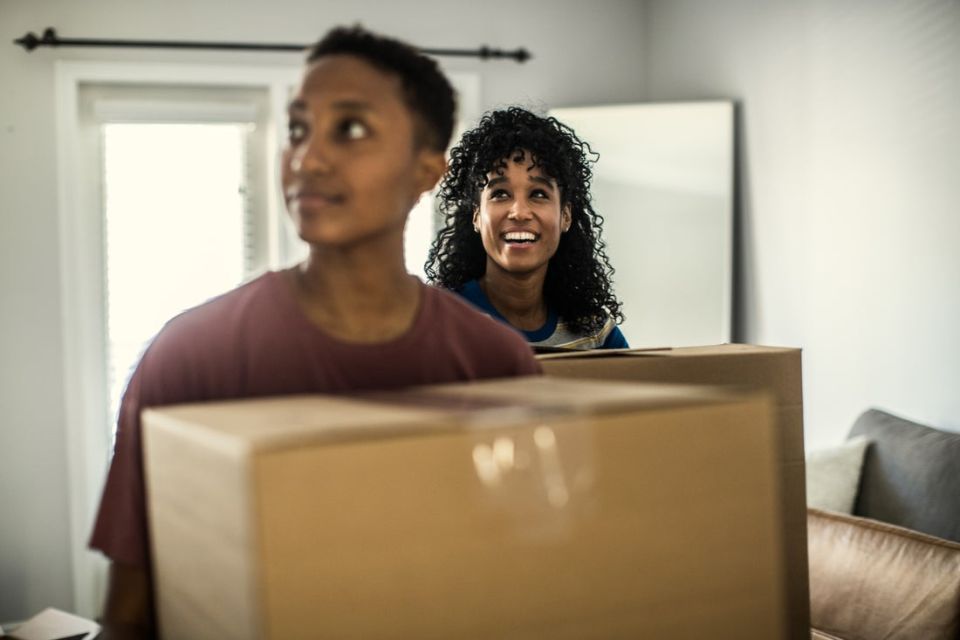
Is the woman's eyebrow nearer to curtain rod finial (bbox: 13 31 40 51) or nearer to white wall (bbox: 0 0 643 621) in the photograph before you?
white wall (bbox: 0 0 643 621)

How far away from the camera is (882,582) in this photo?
6.64ft

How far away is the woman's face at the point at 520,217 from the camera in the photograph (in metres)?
1.97

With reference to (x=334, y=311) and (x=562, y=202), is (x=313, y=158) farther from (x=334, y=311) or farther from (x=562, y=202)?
(x=562, y=202)

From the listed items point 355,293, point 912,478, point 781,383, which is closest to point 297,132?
point 355,293

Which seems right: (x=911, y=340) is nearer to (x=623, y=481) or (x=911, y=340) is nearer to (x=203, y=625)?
(x=623, y=481)

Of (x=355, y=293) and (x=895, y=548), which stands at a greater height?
(x=355, y=293)

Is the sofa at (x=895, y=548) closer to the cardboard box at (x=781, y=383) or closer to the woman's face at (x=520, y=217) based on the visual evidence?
the cardboard box at (x=781, y=383)

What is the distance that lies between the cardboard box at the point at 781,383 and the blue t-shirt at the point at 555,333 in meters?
0.53

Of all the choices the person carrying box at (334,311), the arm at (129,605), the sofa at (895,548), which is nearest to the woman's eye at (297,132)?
the person carrying box at (334,311)

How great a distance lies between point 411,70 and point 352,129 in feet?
0.34

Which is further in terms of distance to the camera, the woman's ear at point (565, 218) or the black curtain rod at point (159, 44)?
the black curtain rod at point (159, 44)

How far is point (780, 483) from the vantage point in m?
1.34

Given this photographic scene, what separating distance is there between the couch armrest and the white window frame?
6.22 feet

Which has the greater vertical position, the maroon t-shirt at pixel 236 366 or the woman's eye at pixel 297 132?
the woman's eye at pixel 297 132
